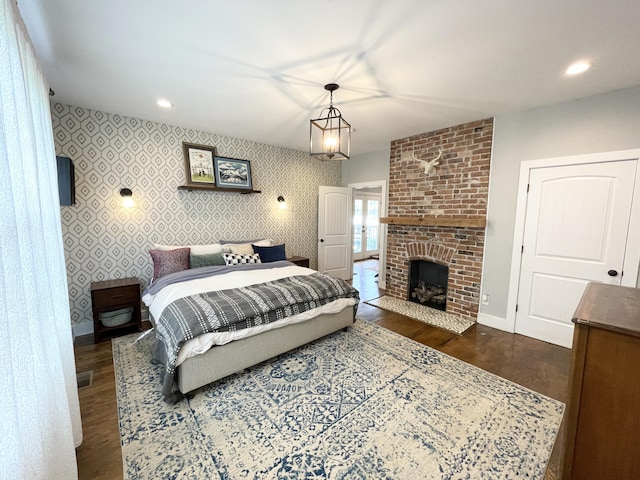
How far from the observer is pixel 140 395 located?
2.05m

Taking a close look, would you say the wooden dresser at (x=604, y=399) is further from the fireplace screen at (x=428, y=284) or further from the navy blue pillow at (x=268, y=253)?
the navy blue pillow at (x=268, y=253)

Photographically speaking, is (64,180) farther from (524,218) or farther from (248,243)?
(524,218)

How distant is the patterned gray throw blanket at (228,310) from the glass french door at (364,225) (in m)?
5.06

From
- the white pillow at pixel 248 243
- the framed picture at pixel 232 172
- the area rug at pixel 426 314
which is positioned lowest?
the area rug at pixel 426 314

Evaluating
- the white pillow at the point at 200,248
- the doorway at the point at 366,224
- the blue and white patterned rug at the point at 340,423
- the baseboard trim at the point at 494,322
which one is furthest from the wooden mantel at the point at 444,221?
the doorway at the point at 366,224

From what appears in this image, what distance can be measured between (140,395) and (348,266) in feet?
13.4

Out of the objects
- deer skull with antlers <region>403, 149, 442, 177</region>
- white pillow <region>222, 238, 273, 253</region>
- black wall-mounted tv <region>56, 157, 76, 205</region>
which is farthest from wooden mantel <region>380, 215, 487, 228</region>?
black wall-mounted tv <region>56, 157, 76, 205</region>

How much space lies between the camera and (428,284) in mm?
4305

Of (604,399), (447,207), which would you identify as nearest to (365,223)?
(447,207)

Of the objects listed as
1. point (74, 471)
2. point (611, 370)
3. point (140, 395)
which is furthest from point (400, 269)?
point (74, 471)

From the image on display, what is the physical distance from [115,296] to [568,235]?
499 cm

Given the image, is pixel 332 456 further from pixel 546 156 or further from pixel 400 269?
pixel 546 156

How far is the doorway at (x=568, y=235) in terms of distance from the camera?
2486 millimetres

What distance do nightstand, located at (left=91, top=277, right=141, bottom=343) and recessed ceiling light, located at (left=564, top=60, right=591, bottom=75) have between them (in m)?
4.61
